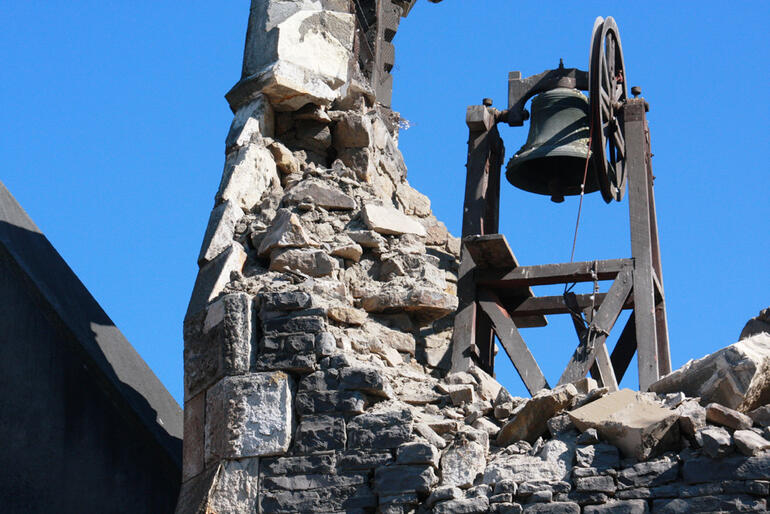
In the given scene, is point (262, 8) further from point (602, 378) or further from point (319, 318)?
point (602, 378)

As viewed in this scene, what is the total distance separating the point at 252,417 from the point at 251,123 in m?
1.92

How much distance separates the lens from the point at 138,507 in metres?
7.68

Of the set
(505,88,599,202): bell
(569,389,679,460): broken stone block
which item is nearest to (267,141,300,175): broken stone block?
(505,88,599,202): bell

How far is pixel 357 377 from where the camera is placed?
6.21 meters

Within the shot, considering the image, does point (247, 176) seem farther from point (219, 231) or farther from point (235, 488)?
point (235, 488)

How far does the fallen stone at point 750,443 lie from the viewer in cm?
536

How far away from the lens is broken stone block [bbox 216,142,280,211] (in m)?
7.20

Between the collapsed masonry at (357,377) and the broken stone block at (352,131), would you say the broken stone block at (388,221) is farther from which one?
the broken stone block at (352,131)

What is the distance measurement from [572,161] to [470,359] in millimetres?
1566

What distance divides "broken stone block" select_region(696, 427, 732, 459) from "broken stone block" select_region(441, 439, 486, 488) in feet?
3.14

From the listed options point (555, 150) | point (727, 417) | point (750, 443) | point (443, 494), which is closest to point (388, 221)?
point (555, 150)

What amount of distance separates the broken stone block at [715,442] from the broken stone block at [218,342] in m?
2.09

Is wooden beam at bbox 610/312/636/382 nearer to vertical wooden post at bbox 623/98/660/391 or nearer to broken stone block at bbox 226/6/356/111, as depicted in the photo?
vertical wooden post at bbox 623/98/660/391

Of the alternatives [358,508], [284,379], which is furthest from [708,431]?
[284,379]
